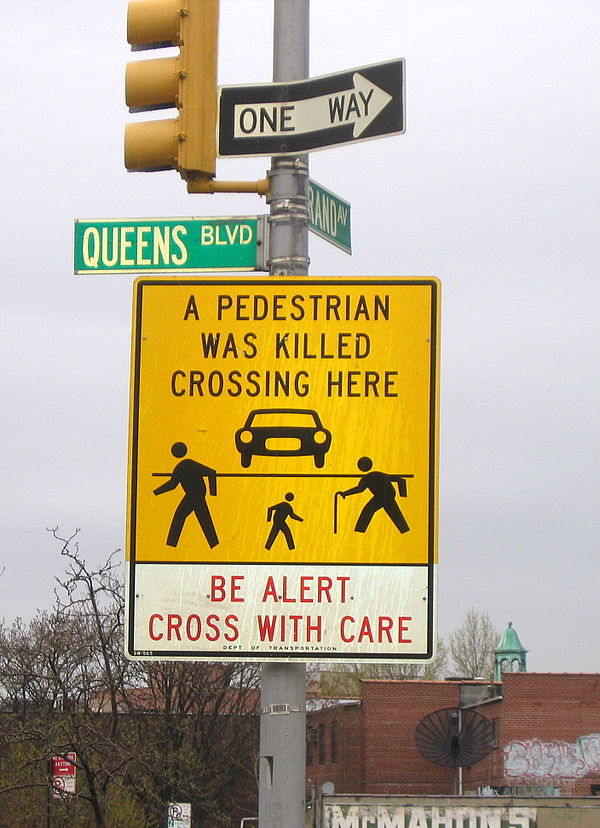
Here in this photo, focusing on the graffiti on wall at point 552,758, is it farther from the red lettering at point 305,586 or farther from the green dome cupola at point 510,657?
the red lettering at point 305,586

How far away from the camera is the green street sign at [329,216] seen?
4887 millimetres

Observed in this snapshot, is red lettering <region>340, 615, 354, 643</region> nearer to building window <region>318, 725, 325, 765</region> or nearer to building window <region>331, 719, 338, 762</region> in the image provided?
building window <region>331, 719, 338, 762</region>

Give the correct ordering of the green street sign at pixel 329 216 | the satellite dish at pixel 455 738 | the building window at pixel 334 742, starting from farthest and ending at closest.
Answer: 1. the building window at pixel 334 742
2. the satellite dish at pixel 455 738
3. the green street sign at pixel 329 216

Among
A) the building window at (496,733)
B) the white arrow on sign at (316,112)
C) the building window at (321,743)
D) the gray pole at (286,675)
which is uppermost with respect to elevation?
the white arrow on sign at (316,112)

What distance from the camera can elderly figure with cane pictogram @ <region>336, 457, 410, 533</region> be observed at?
3.96 meters

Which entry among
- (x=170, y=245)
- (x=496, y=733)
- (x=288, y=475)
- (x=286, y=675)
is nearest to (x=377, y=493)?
(x=288, y=475)

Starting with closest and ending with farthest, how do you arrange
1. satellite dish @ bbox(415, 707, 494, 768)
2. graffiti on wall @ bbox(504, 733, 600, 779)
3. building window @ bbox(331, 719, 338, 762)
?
satellite dish @ bbox(415, 707, 494, 768) < graffiti on wall @ bbox(504, 733, 600, 779) < building window @ bbox(331, 719, 338, 762)

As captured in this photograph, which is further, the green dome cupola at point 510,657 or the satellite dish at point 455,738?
the green dome cupola at point 510,657

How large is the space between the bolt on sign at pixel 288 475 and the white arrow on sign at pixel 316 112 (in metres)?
0.65

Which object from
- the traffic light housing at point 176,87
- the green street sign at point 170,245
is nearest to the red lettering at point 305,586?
the green street sign at point 170,245

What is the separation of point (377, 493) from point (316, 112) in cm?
137

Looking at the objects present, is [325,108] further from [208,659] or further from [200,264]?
[208,659]

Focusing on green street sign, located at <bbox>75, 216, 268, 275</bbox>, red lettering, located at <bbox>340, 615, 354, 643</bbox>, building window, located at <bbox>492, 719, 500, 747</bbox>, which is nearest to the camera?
red lettering, located at <bbox>340, 615, 354, 643</bbox>

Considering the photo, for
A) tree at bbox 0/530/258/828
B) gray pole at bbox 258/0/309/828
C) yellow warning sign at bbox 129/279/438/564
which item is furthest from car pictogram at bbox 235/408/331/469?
tree at bbox 0/530/258/828
